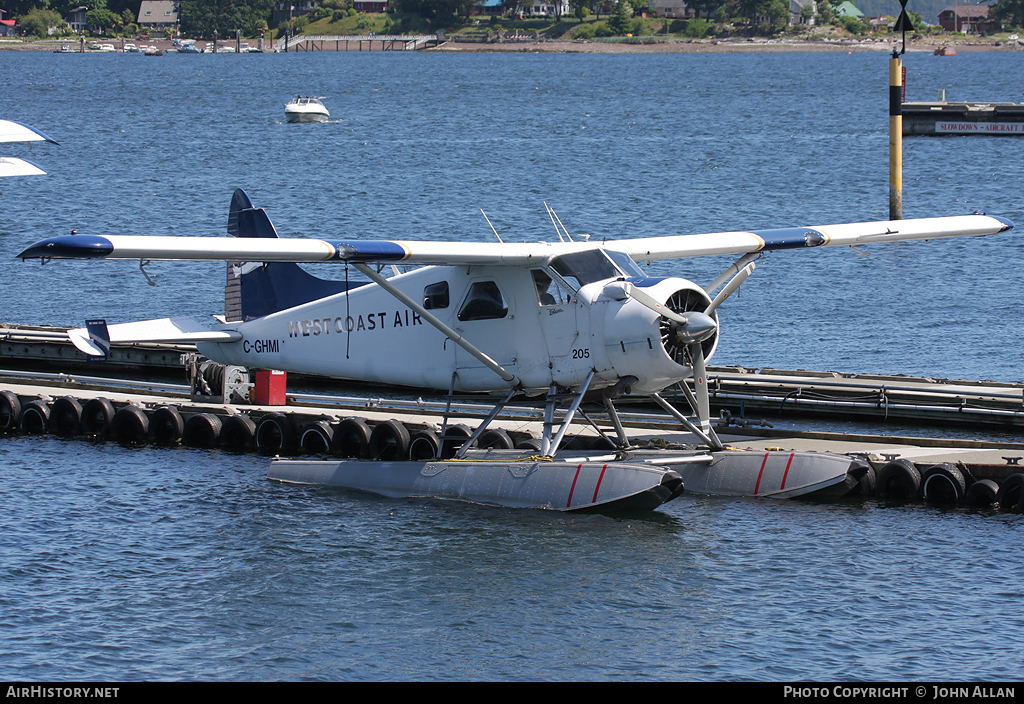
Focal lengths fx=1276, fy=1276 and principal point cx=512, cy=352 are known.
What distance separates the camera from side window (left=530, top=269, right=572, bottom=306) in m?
15.9

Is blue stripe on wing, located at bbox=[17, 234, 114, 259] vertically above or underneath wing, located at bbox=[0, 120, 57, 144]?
underneath

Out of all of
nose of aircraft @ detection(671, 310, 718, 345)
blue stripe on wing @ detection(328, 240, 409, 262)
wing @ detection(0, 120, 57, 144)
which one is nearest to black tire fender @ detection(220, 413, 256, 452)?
blue stripe on wing @ detection(328, 240, 409, 262)

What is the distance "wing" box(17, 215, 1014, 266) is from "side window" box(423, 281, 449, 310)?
99cm

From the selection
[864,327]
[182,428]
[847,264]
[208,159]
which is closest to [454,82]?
[208,159]

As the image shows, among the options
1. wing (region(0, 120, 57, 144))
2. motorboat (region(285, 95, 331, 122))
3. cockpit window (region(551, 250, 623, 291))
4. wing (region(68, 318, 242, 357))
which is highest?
motorboat (region(285, 95, 331, 122))

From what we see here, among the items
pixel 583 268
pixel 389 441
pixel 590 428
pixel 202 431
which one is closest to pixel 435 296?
pixel 583 268

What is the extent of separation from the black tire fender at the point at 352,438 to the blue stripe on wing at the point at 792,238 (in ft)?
21.3

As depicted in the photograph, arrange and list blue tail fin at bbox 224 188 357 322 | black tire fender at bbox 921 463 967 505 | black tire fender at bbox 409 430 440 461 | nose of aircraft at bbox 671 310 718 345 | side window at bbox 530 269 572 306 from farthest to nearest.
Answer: blue tail fin at bbox 224 188 357 322, black tire fender at bbox 409 430 440 461, black tire fender at bbox 921 463 967 505, side window at bbox 530 269 572 306, nose of aircraft at bbox 671 310 718 345

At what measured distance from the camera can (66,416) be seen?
21141mm

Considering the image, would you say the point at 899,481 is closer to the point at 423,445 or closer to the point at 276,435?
the point at 423,445

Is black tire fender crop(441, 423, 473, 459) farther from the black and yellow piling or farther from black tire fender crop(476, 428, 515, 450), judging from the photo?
the black and yellow piling

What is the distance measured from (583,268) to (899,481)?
4954 millimetres

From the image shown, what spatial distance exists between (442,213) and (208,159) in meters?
24.5
